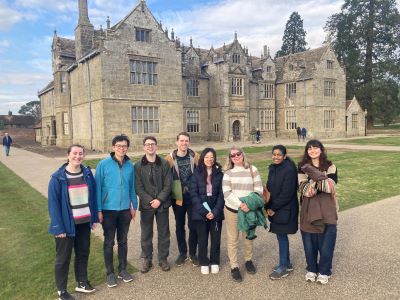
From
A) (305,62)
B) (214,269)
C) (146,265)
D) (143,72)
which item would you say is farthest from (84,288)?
(305,62)

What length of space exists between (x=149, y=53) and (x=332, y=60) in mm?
22594

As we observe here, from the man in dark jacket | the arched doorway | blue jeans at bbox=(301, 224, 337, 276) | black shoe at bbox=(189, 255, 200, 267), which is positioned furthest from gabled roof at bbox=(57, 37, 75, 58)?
blue jeans at bbox=(301, 224, 337, 276)

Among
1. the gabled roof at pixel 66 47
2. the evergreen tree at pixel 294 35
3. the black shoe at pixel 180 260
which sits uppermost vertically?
the evergreen tree at pixel 294 35

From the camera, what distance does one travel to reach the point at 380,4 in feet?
144

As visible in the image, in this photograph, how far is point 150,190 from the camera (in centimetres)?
508

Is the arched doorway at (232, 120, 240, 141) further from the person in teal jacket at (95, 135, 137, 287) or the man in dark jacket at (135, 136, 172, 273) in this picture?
the person in teal jacket at (95, 135, 137, 287)

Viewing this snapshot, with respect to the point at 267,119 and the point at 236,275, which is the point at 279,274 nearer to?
the point at 236,275

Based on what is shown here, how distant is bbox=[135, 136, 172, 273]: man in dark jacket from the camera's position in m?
5.05

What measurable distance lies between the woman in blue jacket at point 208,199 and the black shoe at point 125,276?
1.09 meters

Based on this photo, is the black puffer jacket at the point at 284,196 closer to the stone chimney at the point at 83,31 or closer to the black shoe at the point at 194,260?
the black shoe at the point at 194,260

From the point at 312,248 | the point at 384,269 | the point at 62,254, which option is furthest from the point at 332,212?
the point at 62,254

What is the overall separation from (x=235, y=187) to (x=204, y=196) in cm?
52

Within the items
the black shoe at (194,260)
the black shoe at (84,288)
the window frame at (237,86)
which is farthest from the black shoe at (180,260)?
the window frame at (237,86)

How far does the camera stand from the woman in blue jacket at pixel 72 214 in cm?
412
